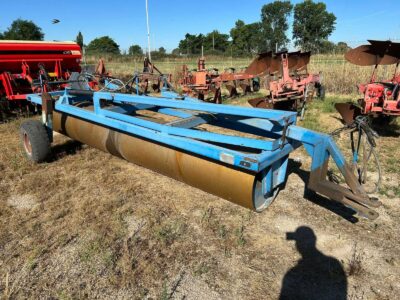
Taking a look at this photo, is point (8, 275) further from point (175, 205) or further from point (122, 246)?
point (175, 205)

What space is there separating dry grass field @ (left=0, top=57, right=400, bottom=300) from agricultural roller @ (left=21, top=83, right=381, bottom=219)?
0.91 ft

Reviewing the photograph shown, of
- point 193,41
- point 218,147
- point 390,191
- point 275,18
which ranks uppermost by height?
point 275,18

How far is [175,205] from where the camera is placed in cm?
363

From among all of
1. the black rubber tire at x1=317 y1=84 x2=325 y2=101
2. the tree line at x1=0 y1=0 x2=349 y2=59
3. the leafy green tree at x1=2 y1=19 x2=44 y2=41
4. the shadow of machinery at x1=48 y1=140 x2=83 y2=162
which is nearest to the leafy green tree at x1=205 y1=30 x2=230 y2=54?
the tree line at x1=0 y1=0 x2=349 y2=59

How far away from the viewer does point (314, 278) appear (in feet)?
8.32

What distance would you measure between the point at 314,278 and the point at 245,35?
78.6m

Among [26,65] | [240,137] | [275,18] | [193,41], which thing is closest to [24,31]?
[193,41]

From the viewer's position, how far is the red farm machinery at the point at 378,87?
5.66 metres

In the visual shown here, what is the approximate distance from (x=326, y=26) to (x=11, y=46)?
71309mm

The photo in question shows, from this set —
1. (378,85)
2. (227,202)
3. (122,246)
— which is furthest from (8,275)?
(378,85)

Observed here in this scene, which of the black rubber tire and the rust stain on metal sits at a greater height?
the black rubber tire

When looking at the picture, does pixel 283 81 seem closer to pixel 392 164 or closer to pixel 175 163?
pixel 392 164

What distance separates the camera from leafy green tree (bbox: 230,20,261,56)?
69.6m

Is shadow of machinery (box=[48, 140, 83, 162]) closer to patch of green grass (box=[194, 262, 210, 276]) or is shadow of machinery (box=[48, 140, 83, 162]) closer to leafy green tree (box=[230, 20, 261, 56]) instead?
patch of green grass (box=[194, 262, 210, 276])
